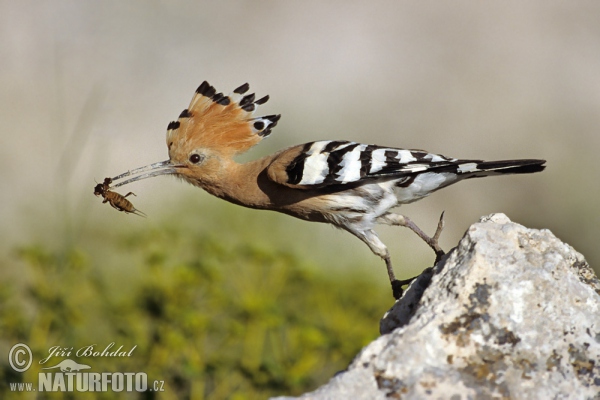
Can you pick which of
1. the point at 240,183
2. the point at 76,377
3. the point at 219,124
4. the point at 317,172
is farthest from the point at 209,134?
the point at 76,377

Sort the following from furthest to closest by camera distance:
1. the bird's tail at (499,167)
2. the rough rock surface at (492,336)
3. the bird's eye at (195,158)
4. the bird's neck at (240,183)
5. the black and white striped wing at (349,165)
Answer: the bird's eye at (195,158) < the bird's neck at (240,183) < the black and white striped wing at (349,165) < the bird's tail at (499,167) < the rough rock surface at (492,336)

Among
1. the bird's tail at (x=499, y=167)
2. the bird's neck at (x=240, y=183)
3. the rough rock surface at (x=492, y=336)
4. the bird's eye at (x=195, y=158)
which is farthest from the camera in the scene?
the bird's eye at (x=195, y=158)

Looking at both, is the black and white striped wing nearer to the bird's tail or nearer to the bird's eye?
the bird's tail

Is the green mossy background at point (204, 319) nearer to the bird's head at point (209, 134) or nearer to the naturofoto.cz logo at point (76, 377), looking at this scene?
the naturofoto.cz logo at point (76, 377)

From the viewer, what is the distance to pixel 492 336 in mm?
2045

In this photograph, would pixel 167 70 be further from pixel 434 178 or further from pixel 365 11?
pixel 434 178

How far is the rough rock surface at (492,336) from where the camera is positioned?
1936mm

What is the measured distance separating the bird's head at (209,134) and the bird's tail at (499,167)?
94 centimetres

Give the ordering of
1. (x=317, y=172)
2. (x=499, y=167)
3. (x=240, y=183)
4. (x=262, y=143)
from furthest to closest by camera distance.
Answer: (x=262, y=143) → (x=240, y=183) → (x=317, y=172) → (x=499, y=167)

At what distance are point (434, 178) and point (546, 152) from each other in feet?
10.6

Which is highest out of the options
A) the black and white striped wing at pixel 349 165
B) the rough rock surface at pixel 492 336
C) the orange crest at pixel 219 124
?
the orange crest at pixel 219 124

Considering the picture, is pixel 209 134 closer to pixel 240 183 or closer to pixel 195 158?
pixel 195 158

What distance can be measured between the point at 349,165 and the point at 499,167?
1.95ft

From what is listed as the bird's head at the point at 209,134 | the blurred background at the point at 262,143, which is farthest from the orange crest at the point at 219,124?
the blurred background at the point at 262,143
